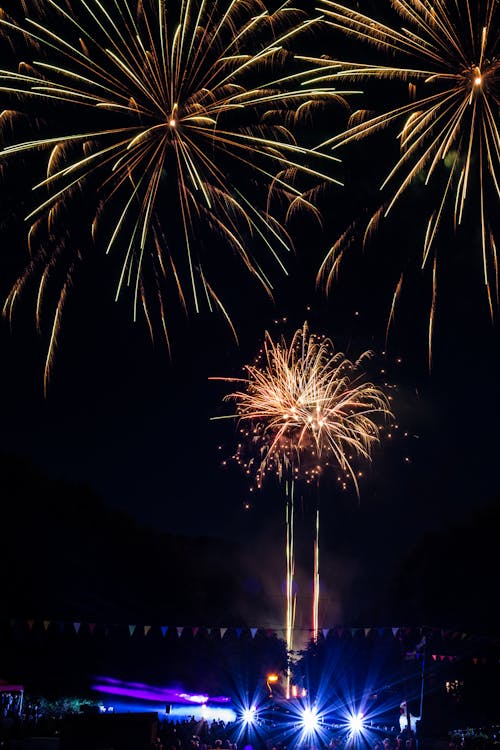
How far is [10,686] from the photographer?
22141 mm

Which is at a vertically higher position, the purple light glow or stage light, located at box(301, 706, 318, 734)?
the purple light glow

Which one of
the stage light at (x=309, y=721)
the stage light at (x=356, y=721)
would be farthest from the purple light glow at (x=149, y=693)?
the stage light at (x=356, y=721)

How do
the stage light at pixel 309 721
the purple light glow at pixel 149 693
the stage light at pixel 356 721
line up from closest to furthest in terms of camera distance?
the stage light at pixel 309 721 → the stage light at pixel 356 721 → the purple light glow at pixel 149 693

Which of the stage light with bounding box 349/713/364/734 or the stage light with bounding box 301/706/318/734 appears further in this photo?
the stage light with bounding box 349/713/364/734

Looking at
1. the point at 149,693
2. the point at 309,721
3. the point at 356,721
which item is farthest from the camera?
the point at 149,693

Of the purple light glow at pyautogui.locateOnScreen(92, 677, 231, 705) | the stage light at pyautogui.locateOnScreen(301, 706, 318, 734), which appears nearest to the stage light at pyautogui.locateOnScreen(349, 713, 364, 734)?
the stage light at pyautogui.locateOnScreen(301, 706, 318, 734)

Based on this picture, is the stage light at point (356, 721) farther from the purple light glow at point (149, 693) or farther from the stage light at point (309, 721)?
the purple light glow at point (149, 693)

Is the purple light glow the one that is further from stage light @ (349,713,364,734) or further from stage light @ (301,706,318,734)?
stage light @ (349,713,364,734)

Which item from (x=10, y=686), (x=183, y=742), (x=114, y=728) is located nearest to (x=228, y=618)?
(x=10, y=686)

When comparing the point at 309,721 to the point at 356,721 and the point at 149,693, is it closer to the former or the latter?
the point at 356,721

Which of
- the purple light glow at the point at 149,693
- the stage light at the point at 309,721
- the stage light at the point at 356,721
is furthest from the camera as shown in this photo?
the purple light glow at the point at 149,693

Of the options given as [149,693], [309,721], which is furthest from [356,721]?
[149,693]

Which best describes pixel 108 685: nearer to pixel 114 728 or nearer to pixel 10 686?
pixel 10 686

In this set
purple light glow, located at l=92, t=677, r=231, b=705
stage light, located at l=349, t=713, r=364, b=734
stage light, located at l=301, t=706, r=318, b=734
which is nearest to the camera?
stage light, located at l=301, t=706, r=318, b=734
